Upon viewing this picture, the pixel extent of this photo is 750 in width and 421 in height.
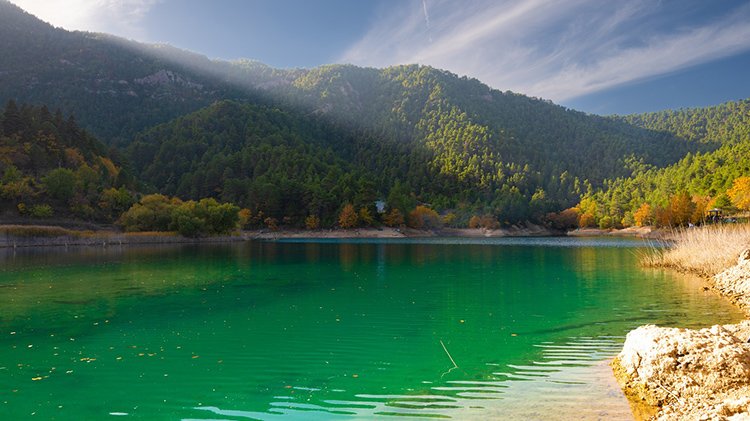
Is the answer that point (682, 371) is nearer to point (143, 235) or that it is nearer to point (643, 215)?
point (143, 235)

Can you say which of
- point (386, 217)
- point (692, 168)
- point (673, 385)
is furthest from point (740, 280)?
point (692, 168)

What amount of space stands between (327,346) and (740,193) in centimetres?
9881

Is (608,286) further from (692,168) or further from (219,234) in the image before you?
(692,168)

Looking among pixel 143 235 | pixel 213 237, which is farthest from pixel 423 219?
pixel 143 235

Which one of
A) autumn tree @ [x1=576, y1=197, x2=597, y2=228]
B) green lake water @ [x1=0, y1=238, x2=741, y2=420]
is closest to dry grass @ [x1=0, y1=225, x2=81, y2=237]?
green lake water @ [x1=0, y1=238, x2=741, y2=420]

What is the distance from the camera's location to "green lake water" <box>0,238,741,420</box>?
888 cm

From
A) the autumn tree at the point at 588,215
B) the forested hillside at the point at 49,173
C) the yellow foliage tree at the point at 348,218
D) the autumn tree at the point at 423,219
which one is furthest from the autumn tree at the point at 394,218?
the forested hillside at the point at 49,173

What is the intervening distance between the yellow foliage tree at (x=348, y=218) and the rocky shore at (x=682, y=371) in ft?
408

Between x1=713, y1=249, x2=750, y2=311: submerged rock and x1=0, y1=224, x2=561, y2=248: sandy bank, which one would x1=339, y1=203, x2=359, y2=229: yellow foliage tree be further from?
x1=713, y1=249, x2=750, y2=311: submerged rock

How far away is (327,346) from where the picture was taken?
13.5 meters

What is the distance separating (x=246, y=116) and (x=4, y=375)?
198 meters

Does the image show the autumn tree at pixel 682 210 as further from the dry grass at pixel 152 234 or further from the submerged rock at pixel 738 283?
the dry grass at pixel 152 234

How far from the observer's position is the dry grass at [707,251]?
85.8 ft

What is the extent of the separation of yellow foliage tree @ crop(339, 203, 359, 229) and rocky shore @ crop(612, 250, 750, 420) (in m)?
124
